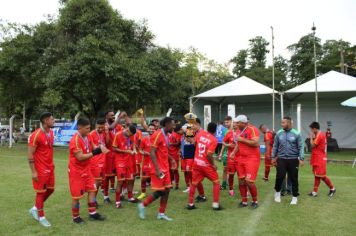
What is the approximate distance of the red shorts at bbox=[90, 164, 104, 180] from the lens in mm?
7671

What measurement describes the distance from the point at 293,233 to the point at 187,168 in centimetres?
380

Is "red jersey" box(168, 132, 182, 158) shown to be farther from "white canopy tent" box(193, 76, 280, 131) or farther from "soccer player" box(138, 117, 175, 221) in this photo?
"white canopy tent" box(193, 76, 280, 131)

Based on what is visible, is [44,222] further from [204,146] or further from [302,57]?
[302,57]

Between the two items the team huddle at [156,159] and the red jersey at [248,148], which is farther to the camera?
the red jersey at [248,148]

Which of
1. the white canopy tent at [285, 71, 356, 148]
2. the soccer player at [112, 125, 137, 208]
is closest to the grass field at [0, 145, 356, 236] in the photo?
the soccer player at [112, 125, 137, 208]

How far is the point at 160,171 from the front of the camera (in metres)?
6.69

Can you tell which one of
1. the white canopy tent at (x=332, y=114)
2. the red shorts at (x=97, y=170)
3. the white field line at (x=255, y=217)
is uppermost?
the white canopy tent at (x=332, y=114)

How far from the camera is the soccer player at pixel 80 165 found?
20.8 feet

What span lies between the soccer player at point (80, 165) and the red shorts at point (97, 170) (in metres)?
1.00

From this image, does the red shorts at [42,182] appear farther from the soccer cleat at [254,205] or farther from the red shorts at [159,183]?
the soccer cleat at [254,205]

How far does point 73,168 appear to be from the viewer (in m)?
6.41

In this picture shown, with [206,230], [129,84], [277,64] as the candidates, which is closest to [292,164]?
[206,230]

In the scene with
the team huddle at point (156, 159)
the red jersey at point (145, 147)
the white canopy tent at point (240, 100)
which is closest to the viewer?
the team huddle at point (156, 159)

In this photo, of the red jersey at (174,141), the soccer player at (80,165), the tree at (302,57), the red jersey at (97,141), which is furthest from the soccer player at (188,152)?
the tree at (302,57)
